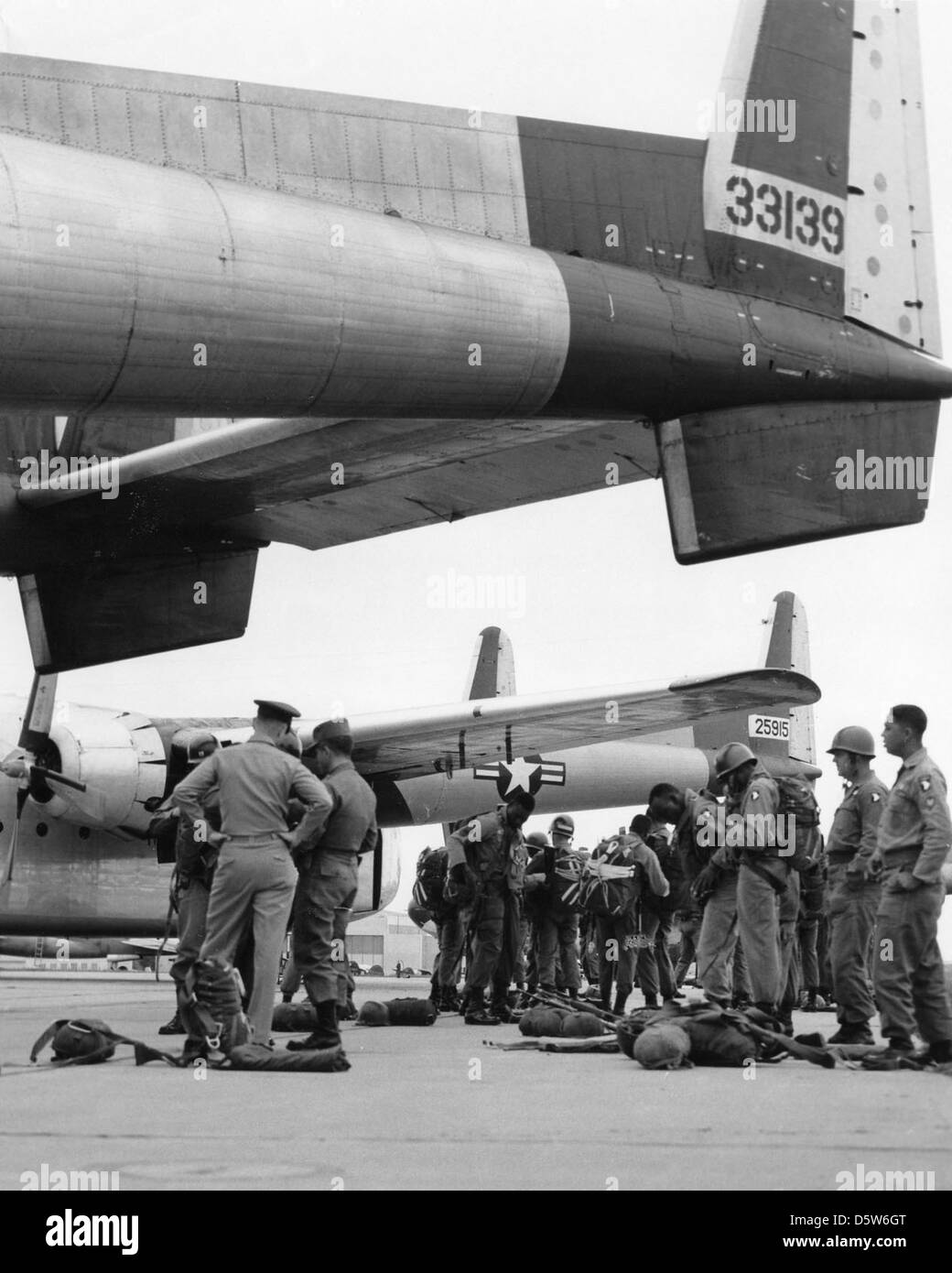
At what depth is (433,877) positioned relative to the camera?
11594mm

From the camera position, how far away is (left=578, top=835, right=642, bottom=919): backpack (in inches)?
442

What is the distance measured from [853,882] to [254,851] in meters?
3.21

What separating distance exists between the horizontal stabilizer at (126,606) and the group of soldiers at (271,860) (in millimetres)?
2606

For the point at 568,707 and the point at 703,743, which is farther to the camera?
the point at 703,743

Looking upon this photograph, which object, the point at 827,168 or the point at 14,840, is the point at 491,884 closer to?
the point at 827,168

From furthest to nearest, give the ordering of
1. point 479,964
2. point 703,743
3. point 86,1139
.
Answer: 1. point 703,743
2. point 479,964
3. point 86,1139

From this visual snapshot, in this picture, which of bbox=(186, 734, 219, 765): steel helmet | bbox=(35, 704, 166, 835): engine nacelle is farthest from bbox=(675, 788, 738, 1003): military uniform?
bbox=(35, 704, 166, 835): engine nacelle

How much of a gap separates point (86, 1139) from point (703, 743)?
65.3ft

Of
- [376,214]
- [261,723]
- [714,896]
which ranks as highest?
[376,214]

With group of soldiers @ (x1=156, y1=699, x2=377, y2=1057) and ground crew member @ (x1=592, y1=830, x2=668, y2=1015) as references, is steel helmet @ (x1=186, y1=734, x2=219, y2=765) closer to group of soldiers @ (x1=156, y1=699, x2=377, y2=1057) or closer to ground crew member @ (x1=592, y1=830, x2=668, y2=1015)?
group of soldiers @ (x1=156, y1=699, x2=377, y2=1057)

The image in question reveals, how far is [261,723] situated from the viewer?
7.30 m

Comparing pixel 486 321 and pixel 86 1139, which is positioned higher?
pixel 486 321

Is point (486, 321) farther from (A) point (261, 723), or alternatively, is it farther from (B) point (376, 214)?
(A) point (261, 723)
